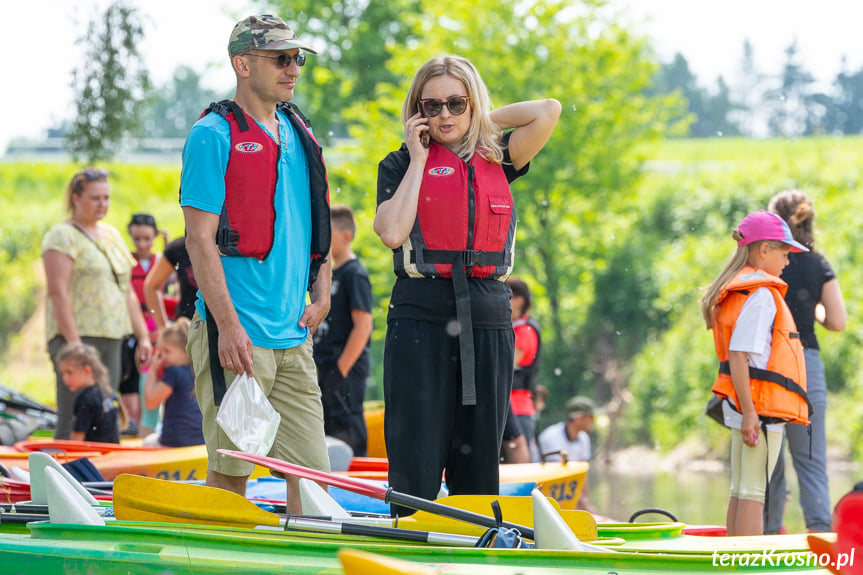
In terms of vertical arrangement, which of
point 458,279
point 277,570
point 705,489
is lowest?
point 705,489

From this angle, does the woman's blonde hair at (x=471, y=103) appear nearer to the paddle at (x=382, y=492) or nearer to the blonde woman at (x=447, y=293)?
the blonde woman at (x=447, y=293)

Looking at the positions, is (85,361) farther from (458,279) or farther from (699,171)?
(699,171)

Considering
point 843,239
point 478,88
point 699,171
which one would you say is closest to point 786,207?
point 478,88

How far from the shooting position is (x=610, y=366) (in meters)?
24.8

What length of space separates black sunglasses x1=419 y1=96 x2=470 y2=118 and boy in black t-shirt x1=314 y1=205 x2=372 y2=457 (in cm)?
272

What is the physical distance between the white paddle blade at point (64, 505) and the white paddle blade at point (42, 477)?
0.11 metres

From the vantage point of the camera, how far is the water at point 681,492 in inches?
434

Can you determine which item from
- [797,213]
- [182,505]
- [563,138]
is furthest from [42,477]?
[563,138]

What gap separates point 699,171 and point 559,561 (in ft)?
101

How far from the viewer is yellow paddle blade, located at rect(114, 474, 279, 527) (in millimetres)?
3510

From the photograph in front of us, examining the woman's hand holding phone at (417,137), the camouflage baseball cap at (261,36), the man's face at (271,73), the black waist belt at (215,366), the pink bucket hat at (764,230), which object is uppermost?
the camouflage baseball cap at (261,36)

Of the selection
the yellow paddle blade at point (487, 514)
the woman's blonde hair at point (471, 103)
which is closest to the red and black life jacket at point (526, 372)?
the woman's blonde hair at point (471, 103)

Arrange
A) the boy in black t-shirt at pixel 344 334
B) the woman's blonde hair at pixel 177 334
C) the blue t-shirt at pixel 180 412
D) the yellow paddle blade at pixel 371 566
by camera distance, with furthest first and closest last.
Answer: the blue t-shirt at pixel 180 412 → the woman's blonde hair at pixel 177 334 → the boy in black t-shirt at pixel 344 334 → the yellow paddle blade at pixel 371 566

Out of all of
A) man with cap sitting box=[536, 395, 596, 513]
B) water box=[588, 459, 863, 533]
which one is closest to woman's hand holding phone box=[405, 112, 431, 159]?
water box=[588, 459, 863, 533]
